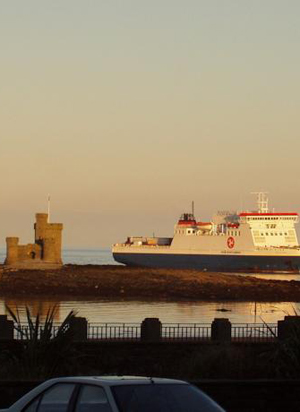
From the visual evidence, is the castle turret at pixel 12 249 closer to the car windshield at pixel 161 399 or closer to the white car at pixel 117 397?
the white car at pixel 117 397

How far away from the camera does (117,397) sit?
9.98 meters

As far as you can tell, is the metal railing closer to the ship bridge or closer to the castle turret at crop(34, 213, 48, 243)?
the castle turret at crop(34, 213, 48, 243)

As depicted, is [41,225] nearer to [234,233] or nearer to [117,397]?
[234,233]

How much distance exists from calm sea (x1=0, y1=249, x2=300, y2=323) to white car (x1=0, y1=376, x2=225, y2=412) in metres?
40.7

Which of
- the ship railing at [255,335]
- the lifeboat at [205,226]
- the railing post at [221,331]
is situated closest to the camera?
the ship railing at [255,335]

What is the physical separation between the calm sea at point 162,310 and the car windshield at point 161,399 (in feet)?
135

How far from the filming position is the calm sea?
55094 mm

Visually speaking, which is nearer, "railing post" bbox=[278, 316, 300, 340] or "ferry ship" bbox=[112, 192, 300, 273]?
"railing post" bbox=[278, 316, 300, 340]

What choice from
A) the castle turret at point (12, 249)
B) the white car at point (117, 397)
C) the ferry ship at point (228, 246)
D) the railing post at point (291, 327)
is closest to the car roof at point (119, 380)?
the white car at point (117, 397)

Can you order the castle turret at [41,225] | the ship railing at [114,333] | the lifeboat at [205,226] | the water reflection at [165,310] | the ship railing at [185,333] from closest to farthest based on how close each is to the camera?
the ship railing at [114,333]
the ship railing at [185,333]
the water reflection at [165,310]
the castle turret at [41,225]
the lifeboat at [205,226]

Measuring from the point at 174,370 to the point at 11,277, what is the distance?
64131 millimetres

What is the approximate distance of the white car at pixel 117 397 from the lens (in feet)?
32.8

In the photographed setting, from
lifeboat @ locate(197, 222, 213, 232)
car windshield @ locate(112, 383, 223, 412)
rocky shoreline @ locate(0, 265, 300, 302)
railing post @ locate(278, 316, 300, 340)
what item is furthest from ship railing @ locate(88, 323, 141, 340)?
lifeboat @ locate(197, 222, 213, 232)

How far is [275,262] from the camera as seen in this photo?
13438 centimetres
